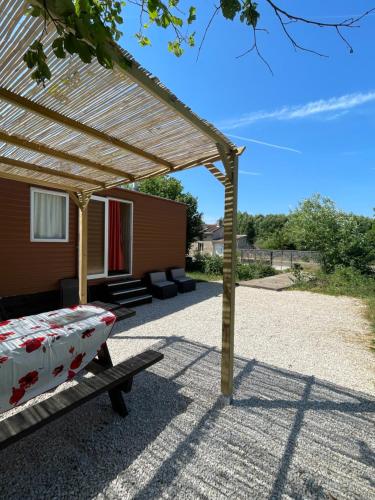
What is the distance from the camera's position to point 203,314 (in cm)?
602

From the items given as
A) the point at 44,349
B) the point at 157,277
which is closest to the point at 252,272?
the point at 157,277

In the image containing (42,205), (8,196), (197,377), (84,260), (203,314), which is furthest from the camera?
(203,314)

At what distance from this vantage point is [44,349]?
1971 millimetres

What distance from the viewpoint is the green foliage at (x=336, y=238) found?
1146 centimetres

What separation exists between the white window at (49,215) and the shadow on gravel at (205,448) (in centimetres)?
403

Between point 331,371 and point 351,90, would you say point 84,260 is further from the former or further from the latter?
point 351,90

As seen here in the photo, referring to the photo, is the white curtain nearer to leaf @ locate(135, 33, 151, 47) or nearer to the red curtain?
the red curtain

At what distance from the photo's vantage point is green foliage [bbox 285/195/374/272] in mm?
11461

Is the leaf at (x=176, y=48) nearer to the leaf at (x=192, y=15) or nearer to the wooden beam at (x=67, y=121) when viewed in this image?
the leaf at (x=192, y=15)

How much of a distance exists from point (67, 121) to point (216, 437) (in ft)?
9.02

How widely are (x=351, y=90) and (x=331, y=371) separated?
316 inches

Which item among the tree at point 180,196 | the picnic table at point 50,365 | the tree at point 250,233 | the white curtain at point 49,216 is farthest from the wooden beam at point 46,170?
the tree at point 250,233

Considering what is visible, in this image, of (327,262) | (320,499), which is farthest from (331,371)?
(327,262)

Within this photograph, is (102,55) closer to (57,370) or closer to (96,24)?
(96,24)
